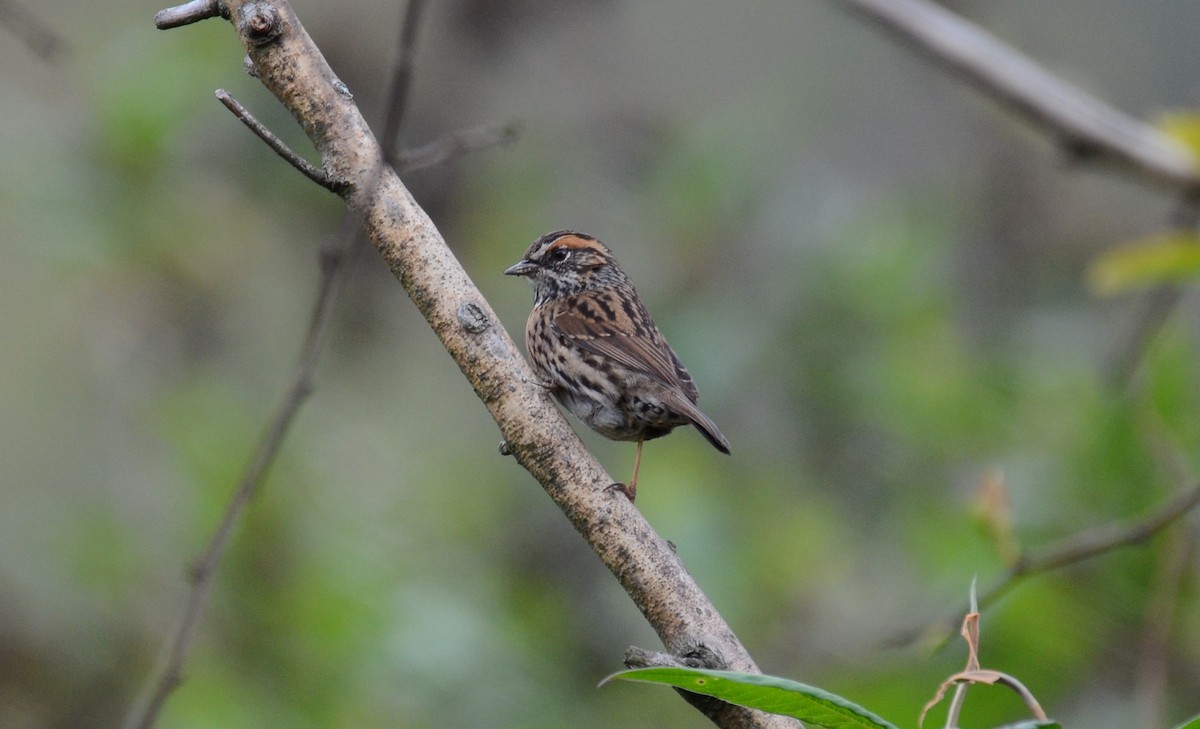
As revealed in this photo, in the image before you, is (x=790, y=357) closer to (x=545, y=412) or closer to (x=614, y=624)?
(x=614, y=624)

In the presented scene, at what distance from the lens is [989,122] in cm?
882

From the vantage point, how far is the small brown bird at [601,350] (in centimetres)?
464

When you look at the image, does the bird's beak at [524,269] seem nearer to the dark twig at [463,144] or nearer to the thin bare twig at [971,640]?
the dark twig at [463,144]

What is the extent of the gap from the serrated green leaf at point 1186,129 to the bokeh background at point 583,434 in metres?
0.79

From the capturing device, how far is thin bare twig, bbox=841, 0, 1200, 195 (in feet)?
17.5

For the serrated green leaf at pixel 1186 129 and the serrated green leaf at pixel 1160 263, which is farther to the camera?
the serrated green leaf at pixel 1186 129

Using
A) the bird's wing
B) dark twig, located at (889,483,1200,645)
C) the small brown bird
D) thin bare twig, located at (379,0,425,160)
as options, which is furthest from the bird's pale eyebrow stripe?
thin bare twig, located at (379,0,425,160)

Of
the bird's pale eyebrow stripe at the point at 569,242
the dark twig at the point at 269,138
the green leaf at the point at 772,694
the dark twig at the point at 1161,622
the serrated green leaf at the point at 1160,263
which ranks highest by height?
the bird's pale eyebrow stripe at the point at 569,242

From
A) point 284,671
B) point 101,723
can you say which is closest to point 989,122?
point 284,671

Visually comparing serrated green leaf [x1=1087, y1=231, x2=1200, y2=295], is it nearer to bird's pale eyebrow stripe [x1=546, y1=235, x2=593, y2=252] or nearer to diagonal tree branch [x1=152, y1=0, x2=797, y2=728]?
bird's pale eyebrow stripe [x1=546, y1=235, x2=593, y2=252]

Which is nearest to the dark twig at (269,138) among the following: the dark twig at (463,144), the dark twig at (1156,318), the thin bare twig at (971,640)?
the dark twig at (463,144)

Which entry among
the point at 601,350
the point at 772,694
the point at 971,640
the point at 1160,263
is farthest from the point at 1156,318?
the point at 772,694

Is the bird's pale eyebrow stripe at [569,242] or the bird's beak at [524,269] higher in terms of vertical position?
the bird's pale eyebrow stripe at [569,242]

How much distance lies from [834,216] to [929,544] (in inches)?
85.3
